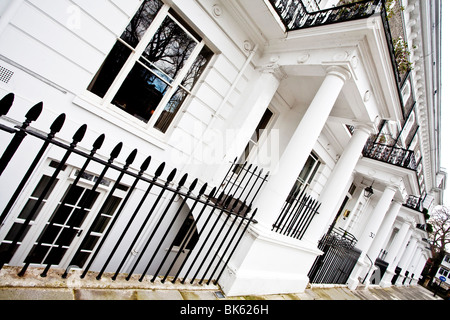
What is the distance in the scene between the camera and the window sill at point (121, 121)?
3.50 m

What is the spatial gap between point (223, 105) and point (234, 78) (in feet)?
2.36

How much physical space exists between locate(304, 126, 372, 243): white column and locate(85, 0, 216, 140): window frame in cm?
384

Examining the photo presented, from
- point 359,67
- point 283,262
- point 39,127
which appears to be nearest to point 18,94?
point 39,127

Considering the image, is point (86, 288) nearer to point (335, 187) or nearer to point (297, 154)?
point (297, 154)

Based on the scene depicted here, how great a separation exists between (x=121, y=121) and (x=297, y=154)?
3252mm

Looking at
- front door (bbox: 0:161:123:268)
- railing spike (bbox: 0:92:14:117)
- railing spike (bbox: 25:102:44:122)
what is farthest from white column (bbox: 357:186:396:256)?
railing spike (bbox: 0:92:14:117)

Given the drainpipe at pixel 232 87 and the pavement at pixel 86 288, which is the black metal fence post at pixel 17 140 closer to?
the pavement at pixel 86 288

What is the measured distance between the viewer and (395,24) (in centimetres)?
748

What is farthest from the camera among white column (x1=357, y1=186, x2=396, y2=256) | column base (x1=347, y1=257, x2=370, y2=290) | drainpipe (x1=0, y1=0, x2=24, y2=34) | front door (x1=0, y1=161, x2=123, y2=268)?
white column (x1=357, y1=186, x2=396, y2=256)

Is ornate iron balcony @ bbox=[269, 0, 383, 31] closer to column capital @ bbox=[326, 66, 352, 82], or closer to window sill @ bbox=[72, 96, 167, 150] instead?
column capital @ bbox=[326, 66, 352, 82]

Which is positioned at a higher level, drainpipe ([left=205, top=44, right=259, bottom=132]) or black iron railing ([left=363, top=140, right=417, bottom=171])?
black iron railing ([left=363, top=140, right=417, bottom=171])

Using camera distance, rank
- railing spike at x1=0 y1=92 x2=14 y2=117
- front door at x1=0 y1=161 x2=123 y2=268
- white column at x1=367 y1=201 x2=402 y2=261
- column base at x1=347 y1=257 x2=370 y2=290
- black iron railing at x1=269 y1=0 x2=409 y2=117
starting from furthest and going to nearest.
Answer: white column at x1=367 y1=201 x2=402 y2=261, column base at x1=347 y1=257 x2=370 y2=290, black iron railing at x1=269 y1=0 x2=409 y2=117, front door at x1=0 y1=161 x2=123 y2=268, railing spike at x1=0 y1=92 x2=14 y2=117

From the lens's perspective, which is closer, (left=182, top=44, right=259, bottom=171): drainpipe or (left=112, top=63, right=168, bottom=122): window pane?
(left=112, top=63, right=168, bottom=122): window pane

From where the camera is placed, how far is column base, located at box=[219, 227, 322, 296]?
307 centimetres
